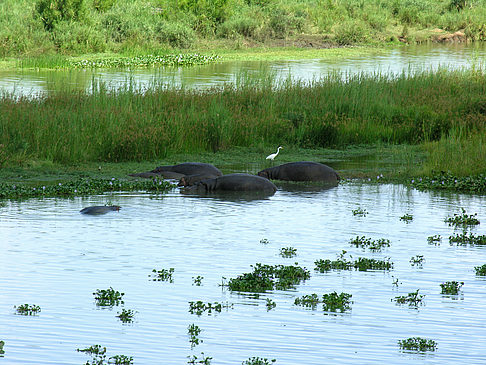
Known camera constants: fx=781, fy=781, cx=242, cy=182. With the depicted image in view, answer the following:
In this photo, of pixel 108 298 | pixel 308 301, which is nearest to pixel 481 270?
pixel 308 301

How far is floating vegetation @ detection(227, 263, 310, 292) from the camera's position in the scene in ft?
24.5

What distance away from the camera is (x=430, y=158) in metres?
14.8

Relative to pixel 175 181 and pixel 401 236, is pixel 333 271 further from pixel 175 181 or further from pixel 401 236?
pixel 175 181

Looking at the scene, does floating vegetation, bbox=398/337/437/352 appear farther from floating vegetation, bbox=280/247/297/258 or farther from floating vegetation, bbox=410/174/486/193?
floating vegetation, bbox=410/174/486/193

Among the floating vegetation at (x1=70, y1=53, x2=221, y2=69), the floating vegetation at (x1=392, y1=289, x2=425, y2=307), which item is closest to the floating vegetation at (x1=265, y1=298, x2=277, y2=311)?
the floating vegetation at (x1=392, y1=289, x2=425, y2=307)

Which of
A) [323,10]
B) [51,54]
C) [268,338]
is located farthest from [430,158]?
[323,10]

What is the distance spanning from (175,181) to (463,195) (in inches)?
192

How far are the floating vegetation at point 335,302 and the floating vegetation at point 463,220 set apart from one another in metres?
4.03

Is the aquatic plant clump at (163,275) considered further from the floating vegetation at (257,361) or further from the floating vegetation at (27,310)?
the floating vegetation at (257,361)

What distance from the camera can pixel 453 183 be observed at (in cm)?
1334

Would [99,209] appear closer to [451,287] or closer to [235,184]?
[235,184]

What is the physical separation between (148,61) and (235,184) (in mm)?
26613

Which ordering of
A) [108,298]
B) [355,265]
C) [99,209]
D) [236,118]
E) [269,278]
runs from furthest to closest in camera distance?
[236,118] → [99,209] → [355,265] → [269,278] → [108,298]

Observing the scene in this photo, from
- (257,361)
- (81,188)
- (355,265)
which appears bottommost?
(81,188)
